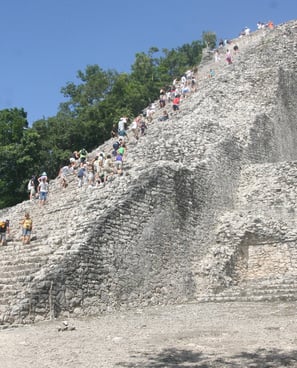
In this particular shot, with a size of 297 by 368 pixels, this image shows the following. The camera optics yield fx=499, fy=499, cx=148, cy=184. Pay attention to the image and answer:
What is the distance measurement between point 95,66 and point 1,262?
1383 inches

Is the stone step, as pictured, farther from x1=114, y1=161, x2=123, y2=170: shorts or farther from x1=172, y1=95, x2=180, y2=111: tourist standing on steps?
x1=172, y1=95, x2=180, y2=111: tourist standing on steps

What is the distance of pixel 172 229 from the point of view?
12828 mm

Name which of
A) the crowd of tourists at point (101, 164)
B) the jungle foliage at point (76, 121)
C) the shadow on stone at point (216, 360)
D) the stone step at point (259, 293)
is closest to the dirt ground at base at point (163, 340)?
the shadow on stone at point (216, 360)

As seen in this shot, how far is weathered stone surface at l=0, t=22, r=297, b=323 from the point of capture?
10.3m

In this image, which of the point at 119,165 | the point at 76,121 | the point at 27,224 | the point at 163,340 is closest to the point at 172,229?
the point at 119,165

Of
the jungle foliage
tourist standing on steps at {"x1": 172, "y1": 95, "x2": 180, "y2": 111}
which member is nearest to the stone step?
tourist standing on steps at {"x1": 172, "y1": 95, "x2": 180, "y2": 111}

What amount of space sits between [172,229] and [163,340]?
5539 mm

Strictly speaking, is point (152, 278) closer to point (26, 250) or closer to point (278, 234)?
point (26, 250)

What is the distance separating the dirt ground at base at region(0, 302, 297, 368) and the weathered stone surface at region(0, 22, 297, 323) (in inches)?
37.6

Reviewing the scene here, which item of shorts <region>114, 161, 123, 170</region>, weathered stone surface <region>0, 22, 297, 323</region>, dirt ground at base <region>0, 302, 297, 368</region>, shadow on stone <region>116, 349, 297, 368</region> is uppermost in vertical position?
shorts <region>114, 161, 123, 170</region>

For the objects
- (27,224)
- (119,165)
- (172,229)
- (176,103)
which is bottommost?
(172,229)

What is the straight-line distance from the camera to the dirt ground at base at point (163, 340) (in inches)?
241

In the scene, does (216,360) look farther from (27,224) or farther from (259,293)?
(27,224)

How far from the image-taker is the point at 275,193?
15.6 meters
